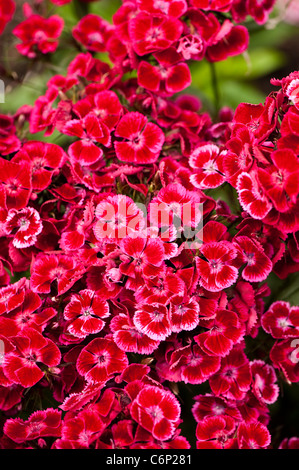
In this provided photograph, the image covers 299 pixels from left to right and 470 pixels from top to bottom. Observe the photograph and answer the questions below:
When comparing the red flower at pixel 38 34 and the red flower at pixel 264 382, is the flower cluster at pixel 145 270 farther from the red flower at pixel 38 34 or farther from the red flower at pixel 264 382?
the red flower at pixel 38 34

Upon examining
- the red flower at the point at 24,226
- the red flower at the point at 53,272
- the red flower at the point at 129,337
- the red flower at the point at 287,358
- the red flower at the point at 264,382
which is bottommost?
the red flower at the point at 264,382

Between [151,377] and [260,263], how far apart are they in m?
0.36

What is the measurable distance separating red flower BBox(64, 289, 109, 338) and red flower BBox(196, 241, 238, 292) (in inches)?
9.0

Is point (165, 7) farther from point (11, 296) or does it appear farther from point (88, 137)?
point (11, 296)

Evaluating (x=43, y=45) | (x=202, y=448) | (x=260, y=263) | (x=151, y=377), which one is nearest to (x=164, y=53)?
(x=43, y=45)

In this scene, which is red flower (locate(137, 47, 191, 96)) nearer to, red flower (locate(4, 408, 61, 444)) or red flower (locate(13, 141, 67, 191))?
red flower (locate(13, 141, 67, 191))

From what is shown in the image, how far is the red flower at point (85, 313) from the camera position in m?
1.12

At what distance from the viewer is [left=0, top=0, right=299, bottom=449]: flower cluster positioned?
1.08 m

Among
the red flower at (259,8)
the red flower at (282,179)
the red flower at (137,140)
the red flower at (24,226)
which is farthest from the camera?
the red flower at (259,8)

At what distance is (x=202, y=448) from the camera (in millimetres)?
1139

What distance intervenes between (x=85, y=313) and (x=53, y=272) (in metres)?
0.13

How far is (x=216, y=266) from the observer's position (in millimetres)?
1131

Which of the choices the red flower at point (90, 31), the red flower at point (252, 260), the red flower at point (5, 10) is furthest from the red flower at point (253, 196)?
the red flower at point (5, 10)

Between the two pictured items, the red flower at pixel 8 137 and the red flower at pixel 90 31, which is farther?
the red flower at pixel 90 31
